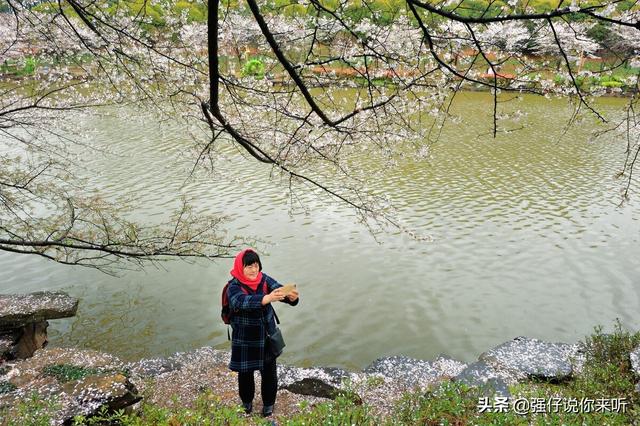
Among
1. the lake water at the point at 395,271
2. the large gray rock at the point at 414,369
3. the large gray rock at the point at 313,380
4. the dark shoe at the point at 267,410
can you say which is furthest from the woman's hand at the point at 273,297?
the large gray rock at the point at 414,369

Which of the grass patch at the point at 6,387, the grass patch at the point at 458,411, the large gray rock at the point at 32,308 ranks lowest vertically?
the grass patch at the point at 6,387

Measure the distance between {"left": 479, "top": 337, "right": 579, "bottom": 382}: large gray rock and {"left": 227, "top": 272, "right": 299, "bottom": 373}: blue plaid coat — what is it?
10.3 ft

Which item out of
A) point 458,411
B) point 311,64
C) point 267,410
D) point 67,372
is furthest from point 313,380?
point 311,64

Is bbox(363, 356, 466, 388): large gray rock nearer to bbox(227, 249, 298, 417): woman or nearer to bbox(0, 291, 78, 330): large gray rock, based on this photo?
bbox(227, 249, 298, 417): woman

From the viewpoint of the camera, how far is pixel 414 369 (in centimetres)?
555

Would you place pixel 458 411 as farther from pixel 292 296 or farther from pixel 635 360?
pixel 635 360

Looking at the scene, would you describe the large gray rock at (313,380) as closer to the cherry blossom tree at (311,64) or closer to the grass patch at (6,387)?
the cherry blossom tree at (311,64)

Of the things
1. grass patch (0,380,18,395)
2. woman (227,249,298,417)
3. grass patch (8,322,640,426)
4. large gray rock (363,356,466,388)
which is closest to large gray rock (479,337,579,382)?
large gray rock (363,356,466,388)

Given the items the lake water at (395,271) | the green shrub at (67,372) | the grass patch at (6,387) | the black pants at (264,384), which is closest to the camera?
the black pants at (264,384)

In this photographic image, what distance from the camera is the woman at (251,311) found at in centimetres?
336

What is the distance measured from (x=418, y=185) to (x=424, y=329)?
6.49 m

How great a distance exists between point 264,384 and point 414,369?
8.06 feet

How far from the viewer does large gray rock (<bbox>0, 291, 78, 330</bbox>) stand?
579cm

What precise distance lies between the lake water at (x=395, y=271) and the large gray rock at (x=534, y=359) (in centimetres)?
70
